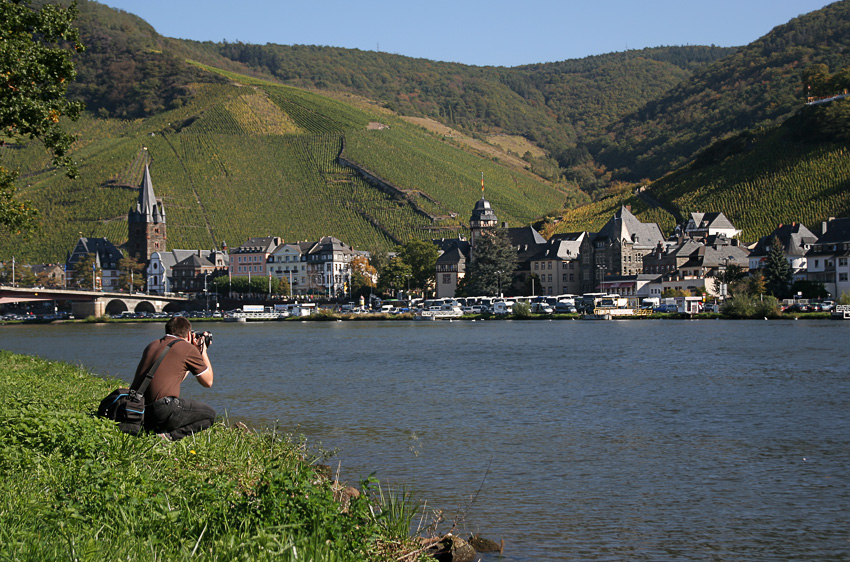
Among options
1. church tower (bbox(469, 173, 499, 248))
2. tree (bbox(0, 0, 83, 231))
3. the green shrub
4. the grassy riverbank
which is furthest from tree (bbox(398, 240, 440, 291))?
the grassy riverbank

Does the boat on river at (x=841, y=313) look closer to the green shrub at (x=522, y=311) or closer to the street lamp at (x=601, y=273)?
the green shrub at (x=522, y=311)

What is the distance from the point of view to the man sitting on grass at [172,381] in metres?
11.1

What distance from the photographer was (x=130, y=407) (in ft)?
35.9

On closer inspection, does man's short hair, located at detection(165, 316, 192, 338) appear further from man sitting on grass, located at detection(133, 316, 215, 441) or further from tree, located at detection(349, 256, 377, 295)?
tree, located at detection(349, 256, 377, 295)

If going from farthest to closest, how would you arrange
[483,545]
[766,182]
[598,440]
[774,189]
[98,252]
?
[98,252], [766,182], [774,189], [598,440], [483,545]

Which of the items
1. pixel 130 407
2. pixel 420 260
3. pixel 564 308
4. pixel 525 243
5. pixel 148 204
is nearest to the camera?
pixel 130 407

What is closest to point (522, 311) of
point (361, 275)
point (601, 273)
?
point (601, 273)

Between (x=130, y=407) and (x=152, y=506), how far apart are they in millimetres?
2918

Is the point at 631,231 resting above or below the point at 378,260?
above

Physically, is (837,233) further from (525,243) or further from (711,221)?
(525,243)

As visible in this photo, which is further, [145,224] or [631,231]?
[145,224]

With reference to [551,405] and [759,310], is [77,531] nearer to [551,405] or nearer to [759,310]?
[551,405]

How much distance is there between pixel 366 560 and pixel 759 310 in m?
77.5

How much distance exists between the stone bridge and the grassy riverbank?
306ft
